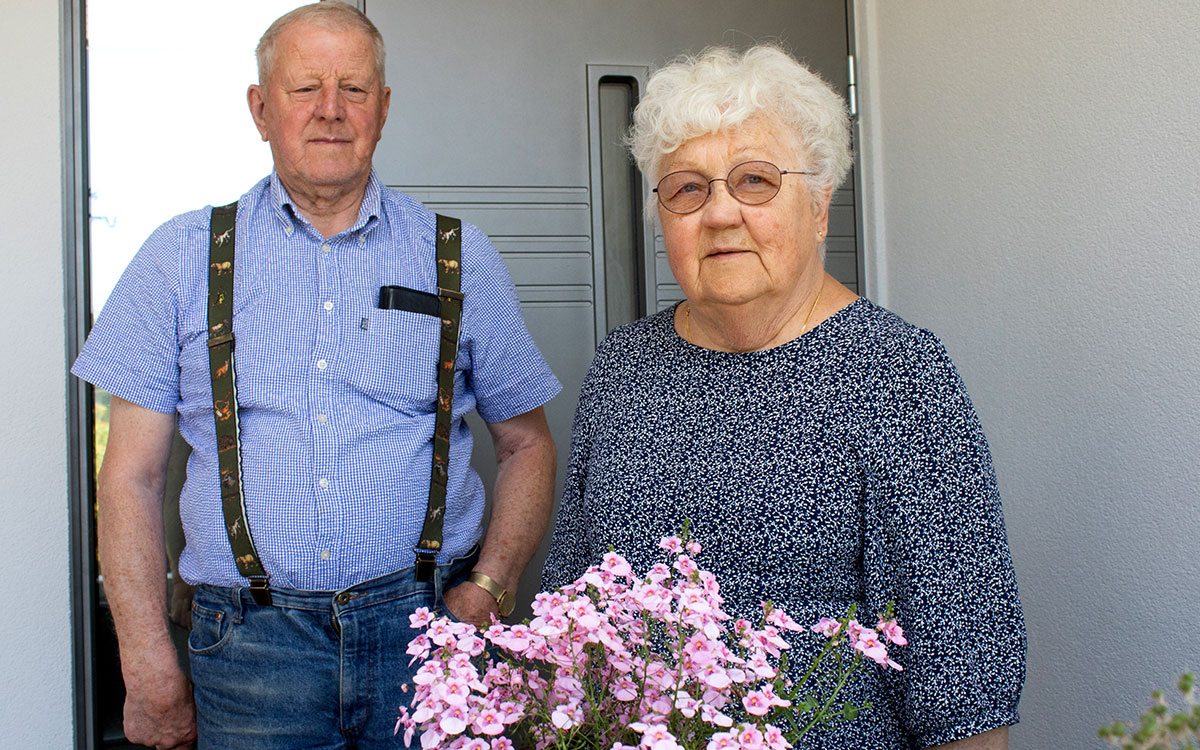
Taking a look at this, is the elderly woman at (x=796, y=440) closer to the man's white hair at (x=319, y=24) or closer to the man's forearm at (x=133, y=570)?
the man's white hair at (x=319, y=24)

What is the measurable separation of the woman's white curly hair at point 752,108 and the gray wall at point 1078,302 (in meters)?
0.52

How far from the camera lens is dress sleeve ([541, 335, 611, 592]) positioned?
5.15 feet

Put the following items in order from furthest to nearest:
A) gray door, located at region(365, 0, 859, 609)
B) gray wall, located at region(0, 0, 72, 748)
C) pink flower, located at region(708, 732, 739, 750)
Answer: gray door, located at region(365, 0, 859, 609) < gray wall, located at region(0, 0, 72, 748) < pink flower, located at region(708, 732, 739, 750)

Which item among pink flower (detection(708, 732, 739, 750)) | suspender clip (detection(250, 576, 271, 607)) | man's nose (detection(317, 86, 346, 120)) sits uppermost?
man's nose (detection(317, 86, 346, 120))

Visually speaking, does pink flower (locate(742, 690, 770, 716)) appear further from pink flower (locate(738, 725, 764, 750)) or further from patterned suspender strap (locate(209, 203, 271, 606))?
patterned suspender strap (locate(209, 203, 271, 606))

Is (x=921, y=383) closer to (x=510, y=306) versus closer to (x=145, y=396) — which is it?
(x=510, y=306)

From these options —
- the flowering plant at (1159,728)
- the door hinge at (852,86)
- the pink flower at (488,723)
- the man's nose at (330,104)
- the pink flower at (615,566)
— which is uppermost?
the door hinge at (852,86)

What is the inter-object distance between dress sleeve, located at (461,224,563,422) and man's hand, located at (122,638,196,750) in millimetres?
707

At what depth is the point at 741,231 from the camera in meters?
1.41

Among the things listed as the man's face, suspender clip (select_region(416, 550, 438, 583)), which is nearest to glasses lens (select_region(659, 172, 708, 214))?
the man's face

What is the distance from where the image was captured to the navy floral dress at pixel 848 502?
1.25 meters

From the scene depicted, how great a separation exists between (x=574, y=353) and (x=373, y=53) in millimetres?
926

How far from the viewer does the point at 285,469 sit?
5.20 ft

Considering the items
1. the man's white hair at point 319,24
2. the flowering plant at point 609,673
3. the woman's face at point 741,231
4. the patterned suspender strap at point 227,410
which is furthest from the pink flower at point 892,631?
the man's white hair at point 319,24
